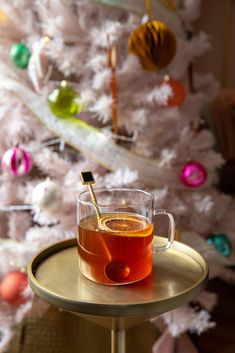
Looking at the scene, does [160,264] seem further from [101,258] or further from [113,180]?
[113,180]

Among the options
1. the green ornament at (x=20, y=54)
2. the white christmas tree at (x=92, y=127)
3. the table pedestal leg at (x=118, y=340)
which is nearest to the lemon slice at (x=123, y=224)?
the table pedestal leg at (x=118, y=340)

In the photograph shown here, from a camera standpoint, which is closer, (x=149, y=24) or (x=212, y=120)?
(x=149, y=24)

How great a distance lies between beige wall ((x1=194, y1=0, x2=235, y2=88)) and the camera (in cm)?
148

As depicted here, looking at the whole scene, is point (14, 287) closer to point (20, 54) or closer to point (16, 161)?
point (16, 161)

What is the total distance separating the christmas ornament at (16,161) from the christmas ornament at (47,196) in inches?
2.8

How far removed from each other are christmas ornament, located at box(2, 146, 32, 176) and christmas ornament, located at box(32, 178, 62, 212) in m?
0.07

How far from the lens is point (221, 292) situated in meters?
1.39

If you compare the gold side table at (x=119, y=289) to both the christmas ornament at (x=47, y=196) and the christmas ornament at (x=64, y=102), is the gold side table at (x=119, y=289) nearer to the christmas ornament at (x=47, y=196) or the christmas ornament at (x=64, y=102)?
the christmas ornament at (x=47, y=196)

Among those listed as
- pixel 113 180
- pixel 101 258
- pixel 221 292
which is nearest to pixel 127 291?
pixel 101 258

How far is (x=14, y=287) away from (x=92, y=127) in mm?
435

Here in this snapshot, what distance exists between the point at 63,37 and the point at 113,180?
40 centimetres

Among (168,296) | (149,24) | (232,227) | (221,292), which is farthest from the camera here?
(221,292)

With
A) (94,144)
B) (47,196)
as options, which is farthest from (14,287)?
(94,144)

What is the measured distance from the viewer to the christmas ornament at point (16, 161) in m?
0.95
